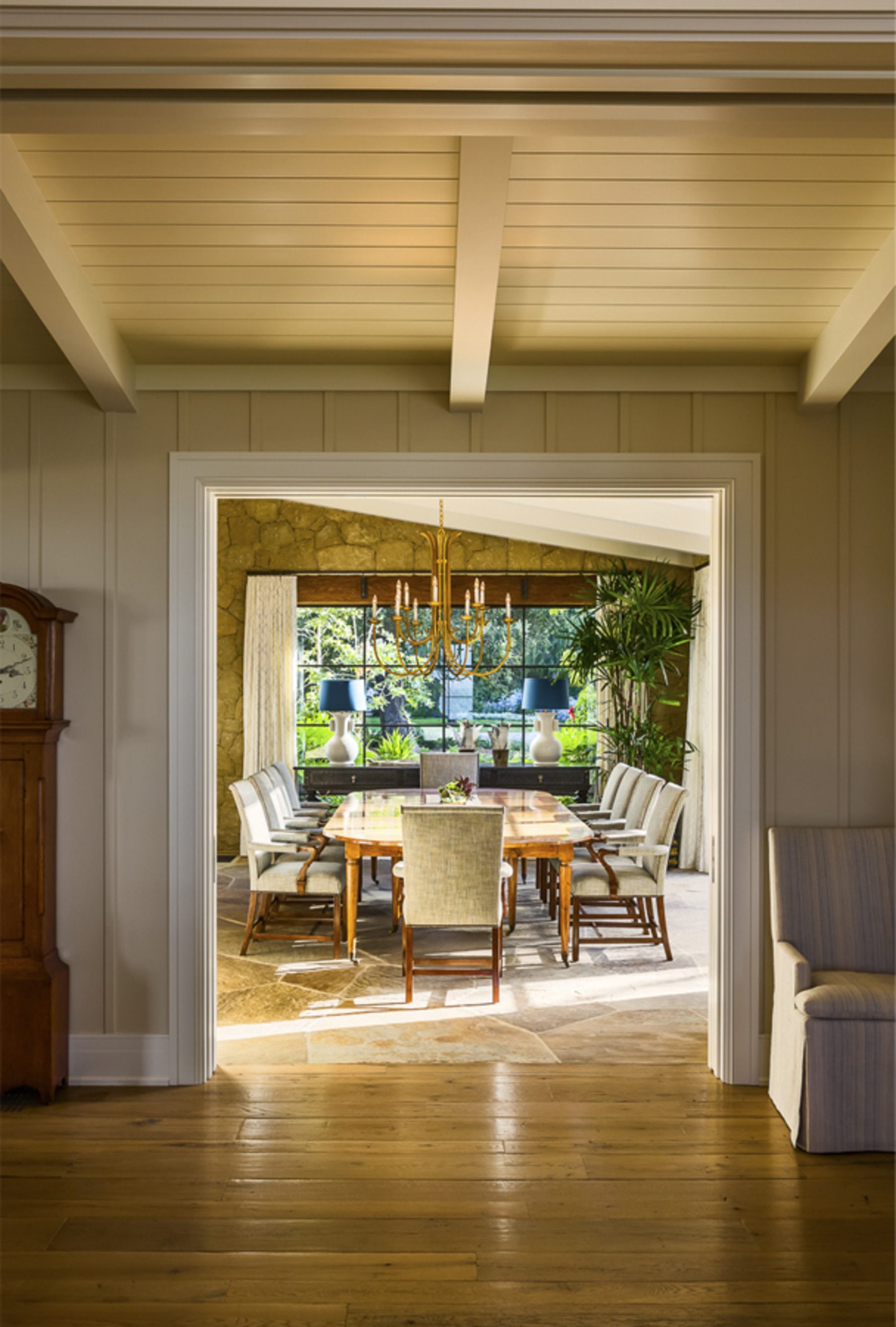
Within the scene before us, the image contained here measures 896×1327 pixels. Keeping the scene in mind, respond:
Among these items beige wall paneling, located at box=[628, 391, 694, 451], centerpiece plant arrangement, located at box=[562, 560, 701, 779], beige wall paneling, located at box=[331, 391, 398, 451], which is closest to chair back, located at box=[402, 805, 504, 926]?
beige wall paneling, located at box=[331, 391, 398, 451]

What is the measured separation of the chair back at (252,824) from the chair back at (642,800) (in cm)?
217

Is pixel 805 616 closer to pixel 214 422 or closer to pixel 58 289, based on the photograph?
pixel 214 422

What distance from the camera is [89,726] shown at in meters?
3.65

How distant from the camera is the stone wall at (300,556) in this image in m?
8.54

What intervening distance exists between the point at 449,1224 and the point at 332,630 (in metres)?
A: 6.42

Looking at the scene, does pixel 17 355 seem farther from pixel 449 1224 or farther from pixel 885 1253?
pixel 885 1253

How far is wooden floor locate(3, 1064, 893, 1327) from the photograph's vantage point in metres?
2.32

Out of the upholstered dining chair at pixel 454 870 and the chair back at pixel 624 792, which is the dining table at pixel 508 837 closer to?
the upholstered dining chair at pixel 454 870

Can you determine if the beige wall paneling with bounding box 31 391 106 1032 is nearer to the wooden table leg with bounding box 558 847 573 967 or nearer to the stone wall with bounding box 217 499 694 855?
the wooden table leg with bounding box 558 847 573 967

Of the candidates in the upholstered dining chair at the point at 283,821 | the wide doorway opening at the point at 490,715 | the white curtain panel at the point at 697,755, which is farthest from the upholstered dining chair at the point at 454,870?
the white curtain panel at the point at 697,755

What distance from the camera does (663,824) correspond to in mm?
5328

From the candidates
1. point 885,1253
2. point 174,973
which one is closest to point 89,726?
point 174,973

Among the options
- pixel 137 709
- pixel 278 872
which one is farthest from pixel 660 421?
pixel 278 872

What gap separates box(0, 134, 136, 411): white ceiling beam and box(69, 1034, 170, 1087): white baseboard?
230cm
